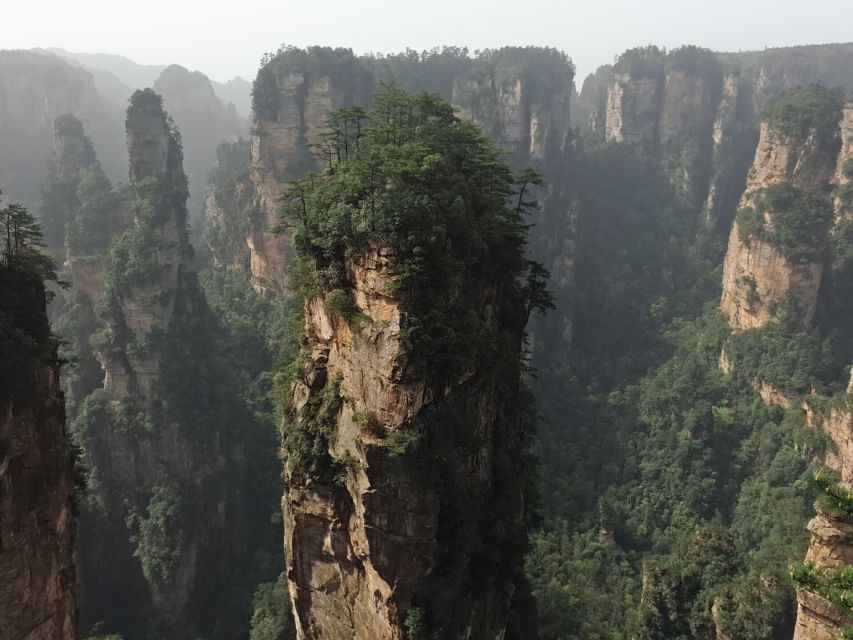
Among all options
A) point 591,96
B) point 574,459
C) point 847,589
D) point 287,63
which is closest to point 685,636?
point 574,459

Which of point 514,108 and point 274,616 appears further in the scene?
point 514,108

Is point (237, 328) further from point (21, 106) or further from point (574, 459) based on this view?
point (21, 106)

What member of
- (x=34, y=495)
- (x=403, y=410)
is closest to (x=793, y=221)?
(x=403, y=410)

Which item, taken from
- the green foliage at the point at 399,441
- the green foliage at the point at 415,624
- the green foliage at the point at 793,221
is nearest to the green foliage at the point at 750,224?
the green foliage at the point at 793,221

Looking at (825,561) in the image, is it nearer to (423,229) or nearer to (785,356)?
(423,229)

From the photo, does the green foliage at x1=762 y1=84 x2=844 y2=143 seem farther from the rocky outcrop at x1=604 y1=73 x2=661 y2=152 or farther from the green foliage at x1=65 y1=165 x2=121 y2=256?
the green foliage at x1=65 y1=165 x2=121 y2=256
